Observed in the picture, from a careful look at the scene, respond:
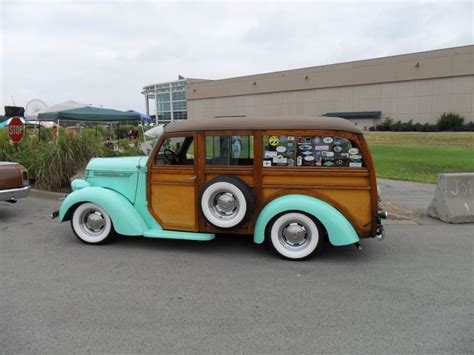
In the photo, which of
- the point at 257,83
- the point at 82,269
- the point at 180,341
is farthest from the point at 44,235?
the point at 257,83

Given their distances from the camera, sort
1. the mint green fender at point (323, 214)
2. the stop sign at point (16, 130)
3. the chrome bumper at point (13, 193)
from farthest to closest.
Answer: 1. the stop sign at point (16, 130)
2. the chrome bumper at point (13, 193)
3. the mint green fender at point (323, 214)

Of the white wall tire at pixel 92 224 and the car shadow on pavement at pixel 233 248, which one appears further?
the white wall tire at pixel 92 224

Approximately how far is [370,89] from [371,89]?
0.15 meters

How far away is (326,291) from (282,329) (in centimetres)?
91

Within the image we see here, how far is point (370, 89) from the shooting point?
53375 millimetres

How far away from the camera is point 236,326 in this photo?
10.1 feet

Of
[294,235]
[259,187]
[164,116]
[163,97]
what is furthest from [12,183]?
[163,97]

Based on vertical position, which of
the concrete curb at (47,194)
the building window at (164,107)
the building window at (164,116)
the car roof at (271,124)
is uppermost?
the building window at (164,107)

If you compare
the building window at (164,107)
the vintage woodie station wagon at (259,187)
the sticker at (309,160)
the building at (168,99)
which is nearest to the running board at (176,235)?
the vintage woodie station wagon at (259,187)

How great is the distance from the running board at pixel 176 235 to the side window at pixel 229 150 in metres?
0.99

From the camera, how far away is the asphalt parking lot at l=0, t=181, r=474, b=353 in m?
2.86

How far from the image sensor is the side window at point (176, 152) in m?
5.06

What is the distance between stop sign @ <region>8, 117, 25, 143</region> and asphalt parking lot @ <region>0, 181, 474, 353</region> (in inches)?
216

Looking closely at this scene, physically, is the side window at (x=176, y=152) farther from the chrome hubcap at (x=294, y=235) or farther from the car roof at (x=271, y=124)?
the chrome hubcap at (x=294, y=235)
